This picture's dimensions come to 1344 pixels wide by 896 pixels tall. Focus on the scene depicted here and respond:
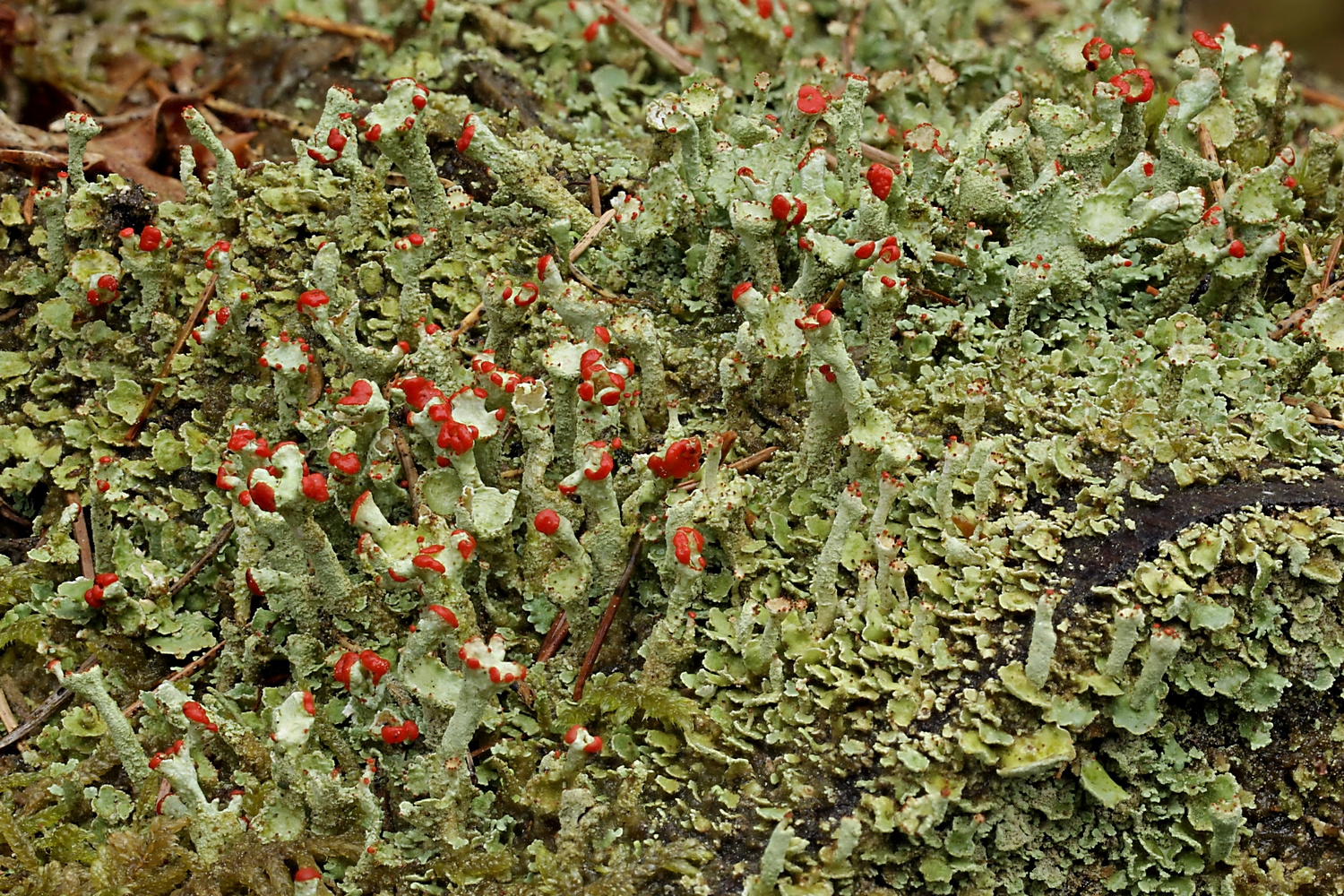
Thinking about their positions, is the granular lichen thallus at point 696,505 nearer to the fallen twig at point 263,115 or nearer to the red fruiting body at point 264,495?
the red fruiting body at point 264,495

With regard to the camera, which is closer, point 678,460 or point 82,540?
point 678,460

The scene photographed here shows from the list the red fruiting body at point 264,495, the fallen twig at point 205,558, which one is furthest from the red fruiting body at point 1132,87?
the fallen twig at point 205,558

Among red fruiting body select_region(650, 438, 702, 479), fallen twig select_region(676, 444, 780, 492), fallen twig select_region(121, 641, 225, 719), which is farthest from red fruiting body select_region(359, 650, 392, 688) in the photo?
fallen twig select_region(676, 444, 780, 492)

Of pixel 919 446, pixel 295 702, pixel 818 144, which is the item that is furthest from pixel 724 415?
pixel 295 702

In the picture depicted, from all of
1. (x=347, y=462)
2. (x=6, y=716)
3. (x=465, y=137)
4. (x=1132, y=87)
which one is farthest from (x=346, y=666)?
(x=1132, y=87)

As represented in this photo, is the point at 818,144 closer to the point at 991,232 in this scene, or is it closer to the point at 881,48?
the point at 991,232

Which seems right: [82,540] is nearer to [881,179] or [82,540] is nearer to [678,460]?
[678,460]
